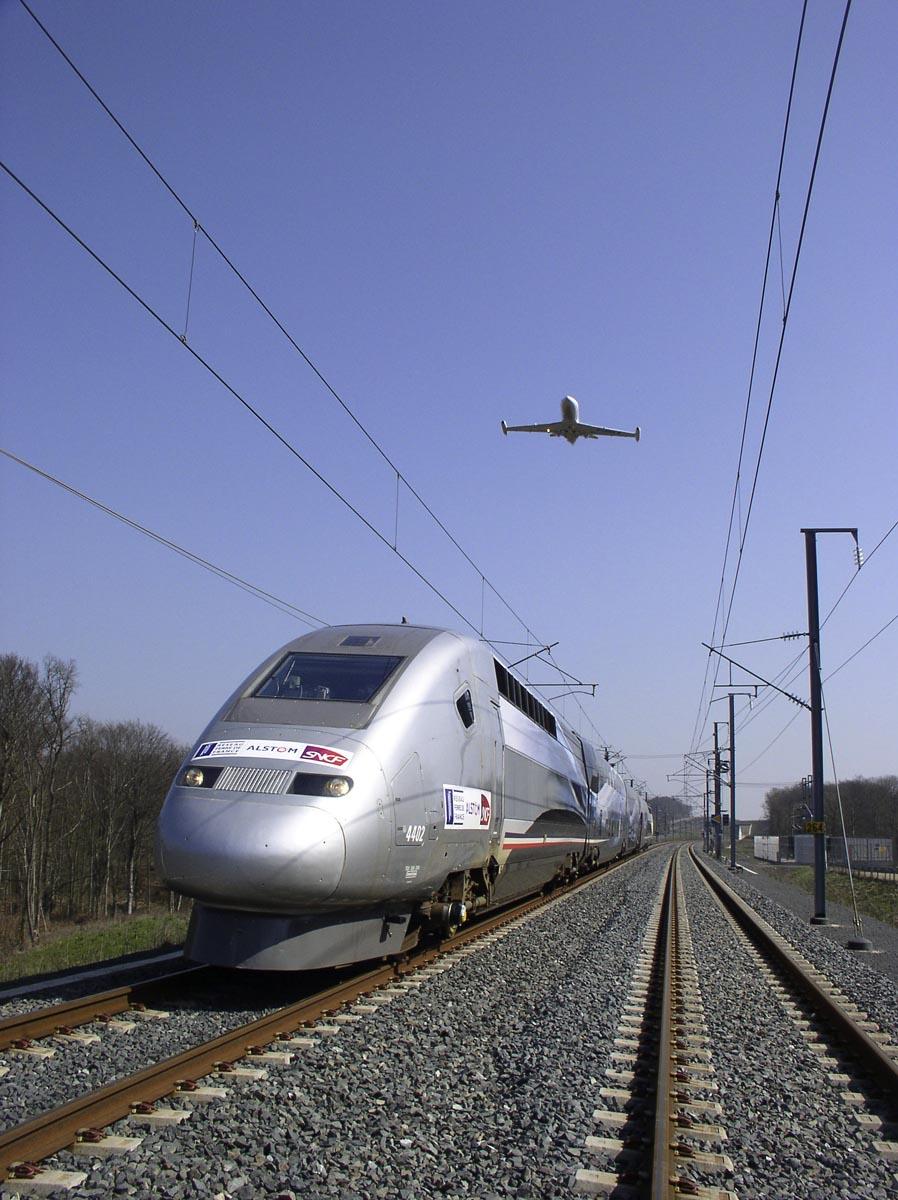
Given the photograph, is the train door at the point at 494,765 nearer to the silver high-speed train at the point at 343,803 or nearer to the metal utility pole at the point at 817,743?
the silver high-speed train at the point at 343,803

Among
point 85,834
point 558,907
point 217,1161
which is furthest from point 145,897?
point 217,1161

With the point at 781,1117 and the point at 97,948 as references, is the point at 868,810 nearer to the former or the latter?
the point at 97,948

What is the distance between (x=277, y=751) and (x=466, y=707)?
2630 mm

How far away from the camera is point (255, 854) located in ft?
21.2

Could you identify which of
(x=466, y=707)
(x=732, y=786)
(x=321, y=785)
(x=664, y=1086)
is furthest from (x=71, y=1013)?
(x=732, y=786)

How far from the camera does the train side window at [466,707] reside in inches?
364

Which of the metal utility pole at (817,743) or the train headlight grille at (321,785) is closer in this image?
the train headlight grille at (321,785)

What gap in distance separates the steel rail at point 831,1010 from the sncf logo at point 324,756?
3998 millimetres

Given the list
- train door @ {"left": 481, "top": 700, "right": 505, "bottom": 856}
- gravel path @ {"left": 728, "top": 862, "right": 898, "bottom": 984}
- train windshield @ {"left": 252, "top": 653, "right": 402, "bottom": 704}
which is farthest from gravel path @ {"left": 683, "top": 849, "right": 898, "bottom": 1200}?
gravel path @ {"left": 728, "top": 862, "right": 898, "bottom": 984}

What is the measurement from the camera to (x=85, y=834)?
164ft

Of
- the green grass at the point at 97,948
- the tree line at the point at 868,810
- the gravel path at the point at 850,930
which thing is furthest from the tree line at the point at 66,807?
the tree line at the point at 868,810

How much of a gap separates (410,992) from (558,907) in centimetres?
888

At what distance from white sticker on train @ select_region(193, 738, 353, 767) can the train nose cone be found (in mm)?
465

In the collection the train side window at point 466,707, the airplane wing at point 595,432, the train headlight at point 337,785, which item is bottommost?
the train headlight at point 337,785
